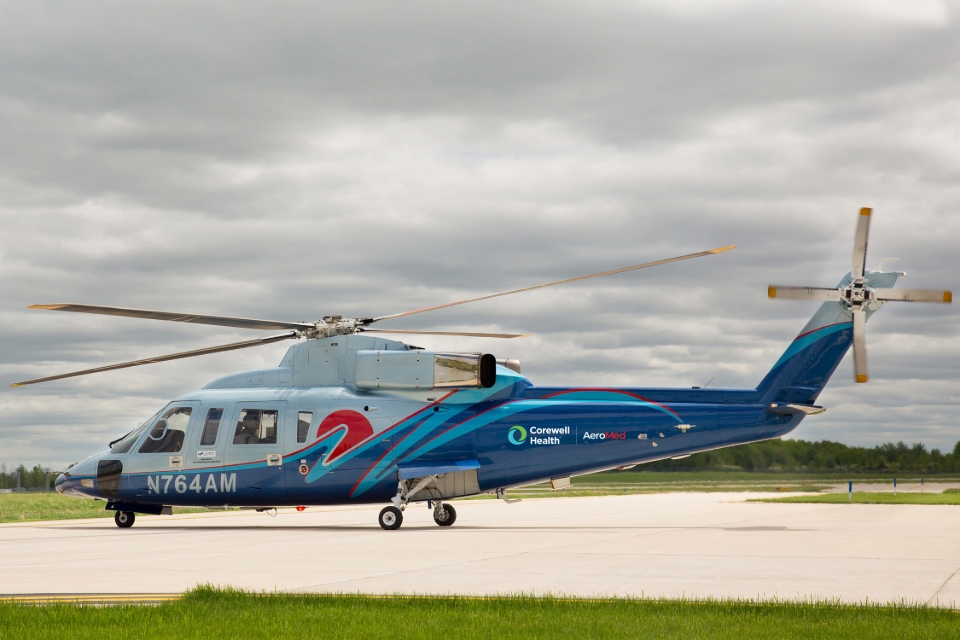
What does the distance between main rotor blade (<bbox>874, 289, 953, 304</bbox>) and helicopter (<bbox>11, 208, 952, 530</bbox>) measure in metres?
0.06

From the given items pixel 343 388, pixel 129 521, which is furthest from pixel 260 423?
pixel 129 521

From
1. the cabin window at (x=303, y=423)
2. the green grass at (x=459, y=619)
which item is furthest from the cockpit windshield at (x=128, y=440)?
the green grass at (x=459, y=619)

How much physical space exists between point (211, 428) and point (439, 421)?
6.07 m

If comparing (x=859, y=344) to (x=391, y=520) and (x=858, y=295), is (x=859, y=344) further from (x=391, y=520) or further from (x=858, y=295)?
(x=391, y=520)

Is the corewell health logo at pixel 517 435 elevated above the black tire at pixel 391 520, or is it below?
above

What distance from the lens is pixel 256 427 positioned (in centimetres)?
2575

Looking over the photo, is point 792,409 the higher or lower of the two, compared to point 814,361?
lower

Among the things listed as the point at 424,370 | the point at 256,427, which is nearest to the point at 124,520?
the point at 256,427

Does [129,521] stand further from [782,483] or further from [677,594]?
[782,483]

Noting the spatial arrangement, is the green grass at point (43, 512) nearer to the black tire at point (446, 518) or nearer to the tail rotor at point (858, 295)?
the black tire at point (446, 518)

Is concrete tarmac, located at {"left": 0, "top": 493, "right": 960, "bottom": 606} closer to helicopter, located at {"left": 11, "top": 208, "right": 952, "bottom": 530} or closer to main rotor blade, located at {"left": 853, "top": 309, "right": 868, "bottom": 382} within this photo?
helicopter, located at {"left": 11, "top": 208, "right": 952, "bottom": 530}

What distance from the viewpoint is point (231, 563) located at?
16.0 meters

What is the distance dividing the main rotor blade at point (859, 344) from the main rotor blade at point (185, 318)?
13789mm

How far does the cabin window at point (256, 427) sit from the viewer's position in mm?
25625
